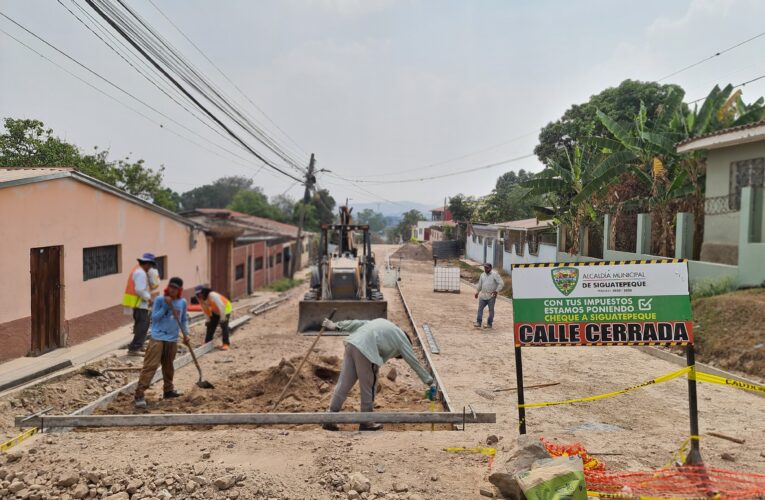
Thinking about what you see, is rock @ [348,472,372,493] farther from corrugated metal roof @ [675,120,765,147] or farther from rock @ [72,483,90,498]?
corrugated metal roof @ [675,120,765,147]

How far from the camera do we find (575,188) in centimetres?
1888

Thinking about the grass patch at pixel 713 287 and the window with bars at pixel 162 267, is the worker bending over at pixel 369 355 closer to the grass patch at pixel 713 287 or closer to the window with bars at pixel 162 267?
the grass patch at pixel 713 287

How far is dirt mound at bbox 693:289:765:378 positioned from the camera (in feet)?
29.1

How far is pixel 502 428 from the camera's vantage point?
20.0 feet

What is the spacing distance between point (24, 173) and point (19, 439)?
20.8 ft

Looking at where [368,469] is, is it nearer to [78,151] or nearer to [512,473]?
[512,473]

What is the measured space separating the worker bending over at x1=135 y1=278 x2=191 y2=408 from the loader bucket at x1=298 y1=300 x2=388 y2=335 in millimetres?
5356

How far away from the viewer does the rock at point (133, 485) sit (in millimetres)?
4180

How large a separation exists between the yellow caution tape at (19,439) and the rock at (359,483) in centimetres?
329

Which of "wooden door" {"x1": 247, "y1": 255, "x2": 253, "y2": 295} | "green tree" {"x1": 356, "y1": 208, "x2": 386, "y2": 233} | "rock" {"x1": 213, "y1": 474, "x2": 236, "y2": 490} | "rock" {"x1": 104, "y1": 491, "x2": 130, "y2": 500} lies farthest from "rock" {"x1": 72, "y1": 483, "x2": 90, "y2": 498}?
"green tree" {"x1": 356, "y1": 208, "x2": 386, "y2": 233}

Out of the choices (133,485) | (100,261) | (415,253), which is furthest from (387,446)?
(415,253)

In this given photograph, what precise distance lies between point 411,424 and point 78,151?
14.9m

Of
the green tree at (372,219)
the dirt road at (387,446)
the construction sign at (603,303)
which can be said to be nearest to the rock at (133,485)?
the dirt road at (387,446)

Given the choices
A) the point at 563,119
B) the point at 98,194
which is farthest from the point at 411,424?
the point at 563,119
